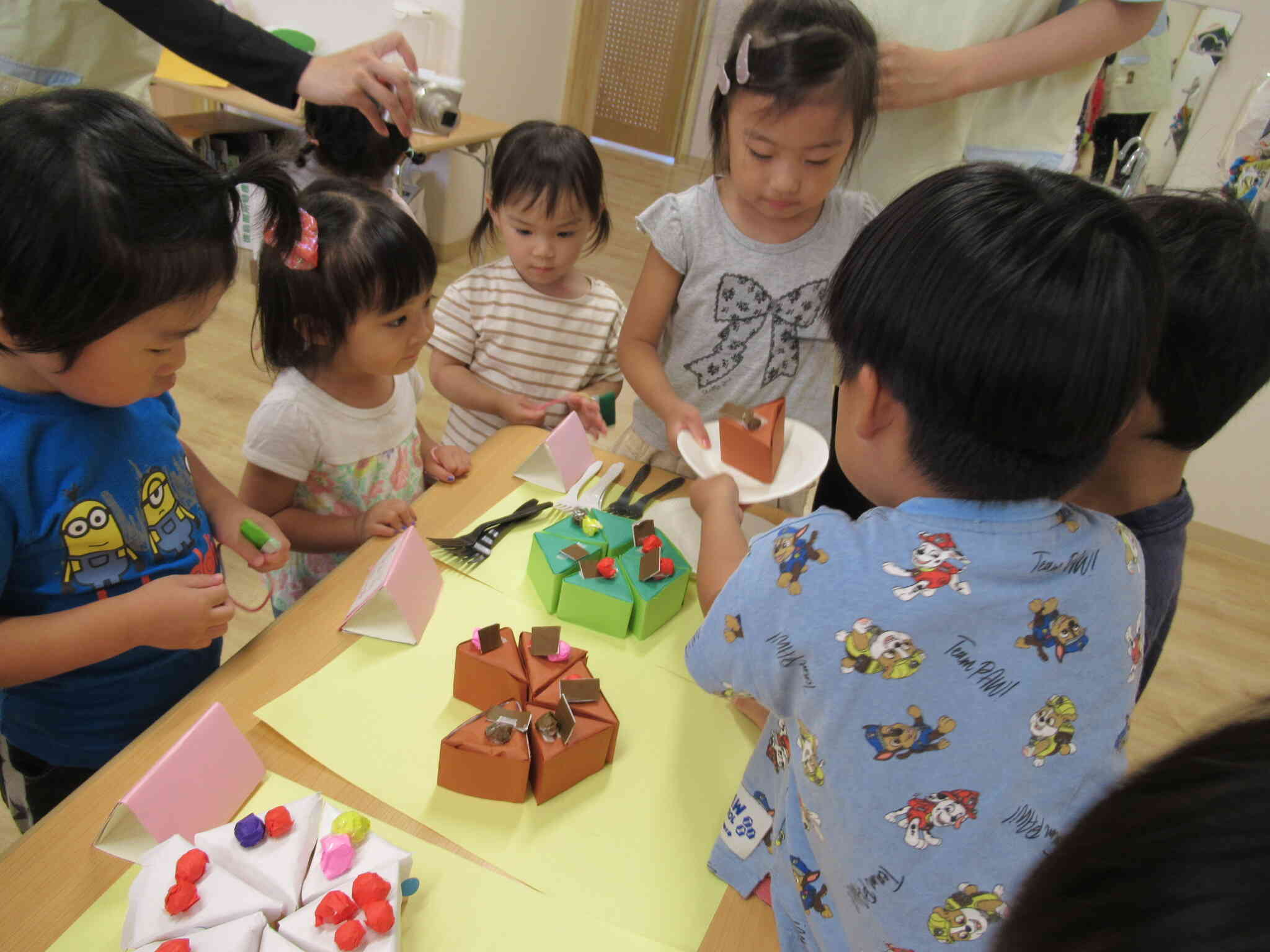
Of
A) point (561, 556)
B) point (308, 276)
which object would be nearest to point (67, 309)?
point (308, 276)

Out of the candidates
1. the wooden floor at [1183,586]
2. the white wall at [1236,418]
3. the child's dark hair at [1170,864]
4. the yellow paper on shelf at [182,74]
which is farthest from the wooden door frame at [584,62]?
the child's dark hair at [1170,864]

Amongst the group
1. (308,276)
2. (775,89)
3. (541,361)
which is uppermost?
(775,89)

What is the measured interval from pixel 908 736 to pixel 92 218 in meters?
0.74

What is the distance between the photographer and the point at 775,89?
1.08 metres

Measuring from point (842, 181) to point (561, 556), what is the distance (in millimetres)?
794

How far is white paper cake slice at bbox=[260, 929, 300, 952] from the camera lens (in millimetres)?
571

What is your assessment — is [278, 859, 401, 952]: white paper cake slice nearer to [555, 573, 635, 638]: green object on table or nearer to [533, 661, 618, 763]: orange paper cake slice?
[533, 661, 618, 763]: orange paper cake slice

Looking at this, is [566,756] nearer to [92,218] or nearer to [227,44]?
[92,218]

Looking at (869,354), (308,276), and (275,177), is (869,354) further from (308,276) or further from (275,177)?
(308,276)

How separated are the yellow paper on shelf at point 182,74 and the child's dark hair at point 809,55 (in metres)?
2.79

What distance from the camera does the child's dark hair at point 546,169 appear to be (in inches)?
55.2

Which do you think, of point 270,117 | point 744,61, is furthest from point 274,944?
point 270,117

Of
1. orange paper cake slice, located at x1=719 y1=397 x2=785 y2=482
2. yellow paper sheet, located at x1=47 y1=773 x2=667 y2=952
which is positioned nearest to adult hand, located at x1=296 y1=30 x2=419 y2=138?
orange paper cake slice, located at x1=719 y1=397 x2=785 y2=482

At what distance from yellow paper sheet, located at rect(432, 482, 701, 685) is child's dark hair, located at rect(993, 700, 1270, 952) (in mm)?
591
